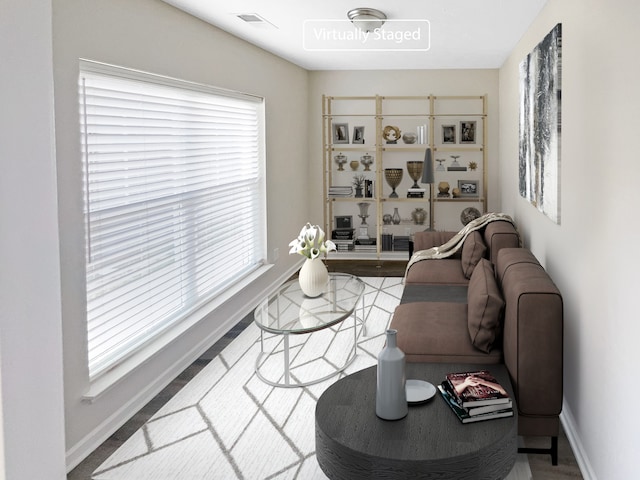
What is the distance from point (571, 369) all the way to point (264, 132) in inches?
147

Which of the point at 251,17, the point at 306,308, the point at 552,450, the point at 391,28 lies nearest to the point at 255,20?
the point at 251,17

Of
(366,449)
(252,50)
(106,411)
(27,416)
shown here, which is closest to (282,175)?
(252,50)

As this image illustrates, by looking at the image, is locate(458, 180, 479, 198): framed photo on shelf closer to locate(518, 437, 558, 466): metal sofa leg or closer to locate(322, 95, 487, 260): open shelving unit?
locate(322, 95, 487, 260): open shelving unit

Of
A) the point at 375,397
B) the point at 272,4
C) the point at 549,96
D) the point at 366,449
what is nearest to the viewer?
the point at 366,449

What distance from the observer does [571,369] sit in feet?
9.95

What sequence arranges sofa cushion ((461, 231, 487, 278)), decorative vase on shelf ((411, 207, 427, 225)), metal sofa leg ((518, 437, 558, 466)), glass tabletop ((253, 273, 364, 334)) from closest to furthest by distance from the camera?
1. metal sofa leg ((518, 437, 558, 466))
2. glass tabletop ((253, 273, 364, 334))
3. sofa cushion ((461, 231, 487, 278))
4. decorative vase on shelf ((411, 207, 427, 225))

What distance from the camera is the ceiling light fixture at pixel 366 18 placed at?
4078 millimetres

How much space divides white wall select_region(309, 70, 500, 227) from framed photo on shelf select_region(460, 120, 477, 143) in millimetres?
187

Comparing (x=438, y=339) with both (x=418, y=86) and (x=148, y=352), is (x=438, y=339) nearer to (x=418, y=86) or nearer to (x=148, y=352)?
(x=148, y=352)

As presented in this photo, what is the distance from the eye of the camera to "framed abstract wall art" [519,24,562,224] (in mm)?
3391

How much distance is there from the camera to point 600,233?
2.50m

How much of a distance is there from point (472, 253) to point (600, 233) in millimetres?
2299

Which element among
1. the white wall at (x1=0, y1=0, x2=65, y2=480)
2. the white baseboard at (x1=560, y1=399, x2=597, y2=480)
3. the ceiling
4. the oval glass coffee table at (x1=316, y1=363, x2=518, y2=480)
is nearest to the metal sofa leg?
the white baseboard at (x1=560, y1=399, x2=597, y2=480)

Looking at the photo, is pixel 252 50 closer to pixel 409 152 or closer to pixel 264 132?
pixel 264 132
